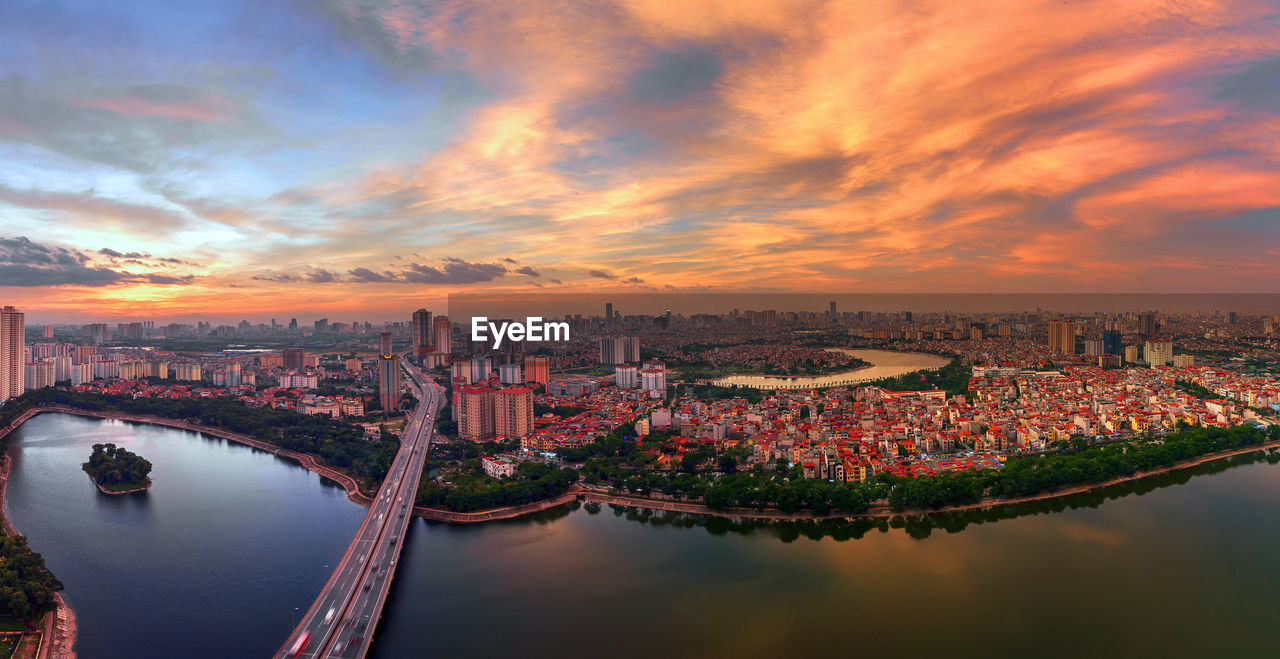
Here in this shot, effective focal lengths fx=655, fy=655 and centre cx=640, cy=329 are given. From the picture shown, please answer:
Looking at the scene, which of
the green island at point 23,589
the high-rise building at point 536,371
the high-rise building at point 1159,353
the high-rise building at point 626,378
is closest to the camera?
the green island at point 23,589

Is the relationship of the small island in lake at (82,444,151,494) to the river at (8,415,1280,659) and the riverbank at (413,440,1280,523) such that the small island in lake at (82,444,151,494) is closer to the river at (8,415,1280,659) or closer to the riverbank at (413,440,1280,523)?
the river at (8,415,1280,659)

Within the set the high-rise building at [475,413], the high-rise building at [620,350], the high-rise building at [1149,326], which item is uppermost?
the high-rise building at [1149,326]

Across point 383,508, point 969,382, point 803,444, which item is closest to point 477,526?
point 383,508

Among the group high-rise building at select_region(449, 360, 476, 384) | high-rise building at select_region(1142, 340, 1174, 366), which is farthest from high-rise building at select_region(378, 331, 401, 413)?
high-rise building at select_region(1142, 340, 1174, 366)

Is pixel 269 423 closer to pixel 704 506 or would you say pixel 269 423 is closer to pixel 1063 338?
pixel 704 506

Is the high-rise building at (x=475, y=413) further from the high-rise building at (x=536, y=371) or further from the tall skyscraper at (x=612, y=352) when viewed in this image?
the tall skyscraper at (x=612, y=352)

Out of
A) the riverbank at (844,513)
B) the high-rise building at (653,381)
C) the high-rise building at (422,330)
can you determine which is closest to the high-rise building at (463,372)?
the high-rise building at (653,381)
